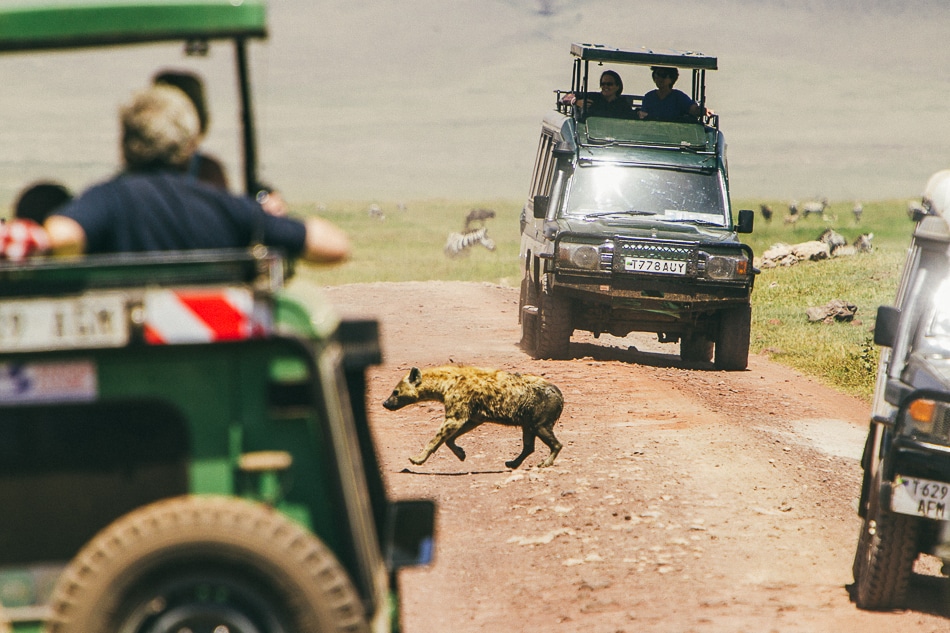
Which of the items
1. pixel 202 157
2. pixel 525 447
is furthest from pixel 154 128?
pixel 525 447

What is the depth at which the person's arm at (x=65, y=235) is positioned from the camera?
11.3 feet

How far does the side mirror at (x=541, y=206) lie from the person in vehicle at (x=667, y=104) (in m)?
2.14

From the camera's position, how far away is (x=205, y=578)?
324 cm

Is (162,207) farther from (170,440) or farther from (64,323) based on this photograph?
(170,440)

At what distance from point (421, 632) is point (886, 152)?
244 feet

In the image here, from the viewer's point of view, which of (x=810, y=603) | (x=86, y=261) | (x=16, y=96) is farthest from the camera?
(x=810, y=603)

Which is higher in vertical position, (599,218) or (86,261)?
(86,261)

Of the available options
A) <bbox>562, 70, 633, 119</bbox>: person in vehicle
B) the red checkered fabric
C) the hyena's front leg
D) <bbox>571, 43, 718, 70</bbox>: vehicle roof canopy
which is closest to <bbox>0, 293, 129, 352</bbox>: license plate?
Answer: the red checkered fabric

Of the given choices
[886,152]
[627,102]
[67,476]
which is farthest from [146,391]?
[886,152]

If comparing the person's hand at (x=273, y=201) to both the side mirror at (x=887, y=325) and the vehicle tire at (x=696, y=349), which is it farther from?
the vehicle tire at (x=696, y=349)

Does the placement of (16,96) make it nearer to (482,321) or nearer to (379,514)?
(379,514)

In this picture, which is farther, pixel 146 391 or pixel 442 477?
pixel 442 477

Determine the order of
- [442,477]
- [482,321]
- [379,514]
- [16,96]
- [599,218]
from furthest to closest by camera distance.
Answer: [482,321]
[599,218]
[442,477]
[379,514]
[16,96]

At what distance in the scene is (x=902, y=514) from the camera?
6.00 meters
